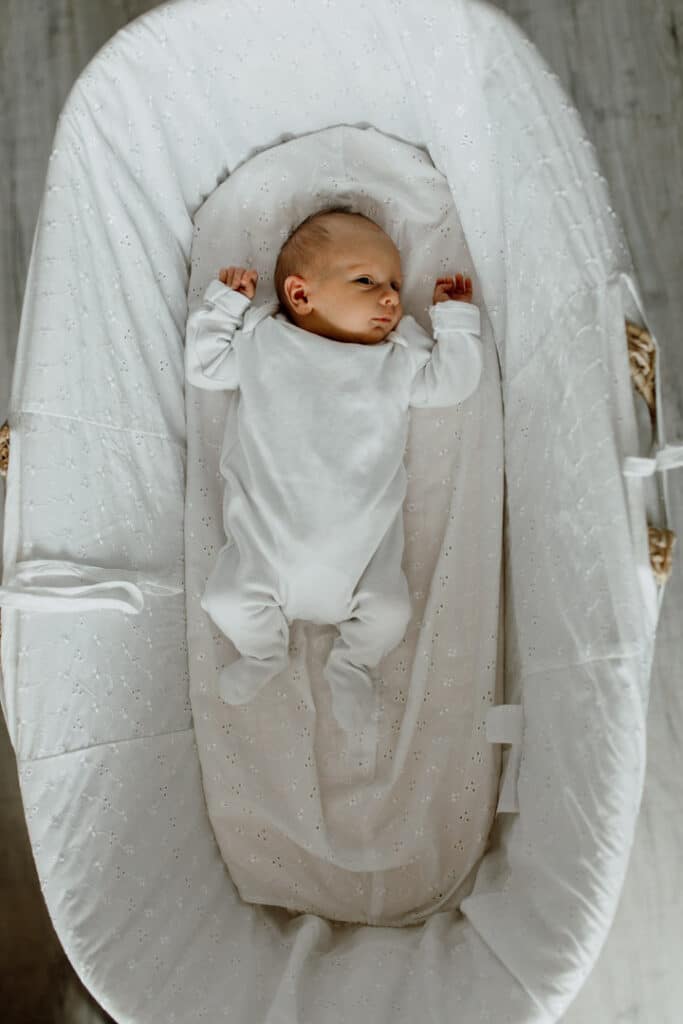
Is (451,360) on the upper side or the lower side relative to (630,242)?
lower

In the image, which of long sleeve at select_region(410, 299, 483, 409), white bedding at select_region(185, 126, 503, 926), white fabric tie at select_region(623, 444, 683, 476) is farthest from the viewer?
long sleeve at select_region(410, 299, 483, 409)

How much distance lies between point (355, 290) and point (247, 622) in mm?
456

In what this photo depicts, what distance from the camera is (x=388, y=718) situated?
51.6 inches

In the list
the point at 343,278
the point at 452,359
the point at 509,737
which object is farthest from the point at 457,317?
the point at 509,737

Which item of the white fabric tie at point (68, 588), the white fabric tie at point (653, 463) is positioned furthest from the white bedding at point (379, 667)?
the white fabric tie at point (653, 463)

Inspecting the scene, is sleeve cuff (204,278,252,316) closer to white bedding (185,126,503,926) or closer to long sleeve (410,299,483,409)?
white bedding (185,126,503,926)

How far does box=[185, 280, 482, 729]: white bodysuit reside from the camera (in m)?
1.28

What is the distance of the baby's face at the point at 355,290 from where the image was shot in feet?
4.40

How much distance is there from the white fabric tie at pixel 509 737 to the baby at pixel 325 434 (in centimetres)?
17

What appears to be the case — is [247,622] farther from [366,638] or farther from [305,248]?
[305,248]

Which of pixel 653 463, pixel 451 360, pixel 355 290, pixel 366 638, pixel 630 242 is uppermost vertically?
pixel 630 242

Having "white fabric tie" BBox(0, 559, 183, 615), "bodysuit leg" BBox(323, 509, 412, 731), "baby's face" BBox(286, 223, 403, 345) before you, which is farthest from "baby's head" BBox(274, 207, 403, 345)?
"white fabric tie" BBox(0, 559, 183, 615)

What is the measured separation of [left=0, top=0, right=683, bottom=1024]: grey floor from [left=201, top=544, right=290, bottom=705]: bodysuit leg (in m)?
0.49

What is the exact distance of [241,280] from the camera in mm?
1419
